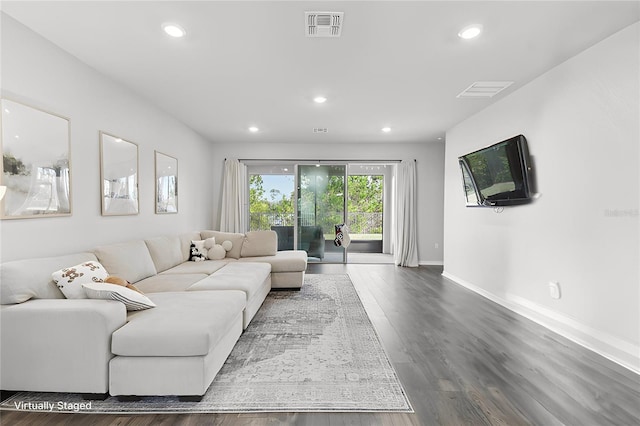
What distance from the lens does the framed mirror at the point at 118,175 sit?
3147 mm

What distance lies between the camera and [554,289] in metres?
3.05

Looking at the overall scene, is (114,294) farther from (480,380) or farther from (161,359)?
(480,380)

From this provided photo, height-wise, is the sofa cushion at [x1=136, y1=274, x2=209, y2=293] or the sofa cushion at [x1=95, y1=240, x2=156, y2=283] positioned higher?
the sofa cushion at [x1=95, y1=240, x2=156, y2=283]

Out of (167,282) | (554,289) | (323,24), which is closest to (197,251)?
(167,282)

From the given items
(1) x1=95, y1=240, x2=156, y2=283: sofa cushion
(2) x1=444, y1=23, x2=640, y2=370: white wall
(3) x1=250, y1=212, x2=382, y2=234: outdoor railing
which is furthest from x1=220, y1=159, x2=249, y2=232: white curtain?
(2) x1=444, y1=23, x2=640, y2=370: white wall

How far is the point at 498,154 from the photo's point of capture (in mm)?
3682

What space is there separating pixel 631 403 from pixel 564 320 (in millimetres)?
1149

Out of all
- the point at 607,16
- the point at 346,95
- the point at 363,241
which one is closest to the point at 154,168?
the point at 346,95

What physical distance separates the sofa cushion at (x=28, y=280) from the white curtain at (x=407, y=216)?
18.4 ft

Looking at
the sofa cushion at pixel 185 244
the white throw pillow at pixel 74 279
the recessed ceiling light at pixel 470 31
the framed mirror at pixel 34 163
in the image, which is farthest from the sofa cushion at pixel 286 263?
the recessed ceiling light at pixel 470 31

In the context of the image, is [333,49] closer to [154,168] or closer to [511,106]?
[511,106]

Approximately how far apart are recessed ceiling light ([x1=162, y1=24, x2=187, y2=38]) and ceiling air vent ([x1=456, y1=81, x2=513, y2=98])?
9.57 feet

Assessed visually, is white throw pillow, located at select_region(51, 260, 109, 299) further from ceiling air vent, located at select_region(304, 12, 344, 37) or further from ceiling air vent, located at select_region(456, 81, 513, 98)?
ceiling air vent, located at select_region(456, 81, 513, 98)

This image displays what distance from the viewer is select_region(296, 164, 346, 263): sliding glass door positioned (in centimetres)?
671
